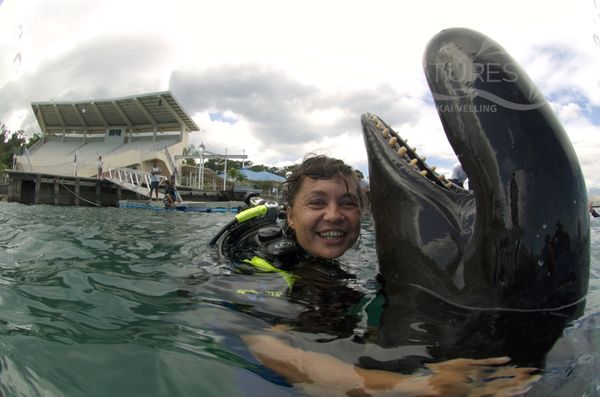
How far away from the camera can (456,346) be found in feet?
5.50

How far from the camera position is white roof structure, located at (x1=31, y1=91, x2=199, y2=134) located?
39.7m

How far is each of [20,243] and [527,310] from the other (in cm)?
572

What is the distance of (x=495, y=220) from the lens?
157 cm

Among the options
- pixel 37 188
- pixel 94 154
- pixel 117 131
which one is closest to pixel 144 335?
pixel 37 188

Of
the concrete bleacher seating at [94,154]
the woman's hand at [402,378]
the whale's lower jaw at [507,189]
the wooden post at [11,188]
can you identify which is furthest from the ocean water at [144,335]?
the concrete bleacher seating at [94,154]

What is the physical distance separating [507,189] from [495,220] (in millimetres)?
131

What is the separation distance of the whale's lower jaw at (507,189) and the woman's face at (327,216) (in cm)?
100

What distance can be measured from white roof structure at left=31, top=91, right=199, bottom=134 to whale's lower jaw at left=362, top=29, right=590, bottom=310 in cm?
3966

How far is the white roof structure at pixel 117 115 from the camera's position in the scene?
3972cm

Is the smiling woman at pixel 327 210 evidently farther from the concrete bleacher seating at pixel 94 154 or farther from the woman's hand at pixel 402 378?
the concrete bleacher seating at pixel 94 154

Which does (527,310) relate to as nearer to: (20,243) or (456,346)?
(456,346)

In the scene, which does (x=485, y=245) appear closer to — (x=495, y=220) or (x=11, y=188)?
(x=495, y=220)

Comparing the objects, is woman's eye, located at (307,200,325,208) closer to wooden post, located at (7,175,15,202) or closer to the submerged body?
the submerged body

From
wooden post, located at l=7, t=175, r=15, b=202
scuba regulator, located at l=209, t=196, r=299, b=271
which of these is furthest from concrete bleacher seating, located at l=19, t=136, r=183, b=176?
scuba regulator, located at l=209, t=196, r=299, b=271
